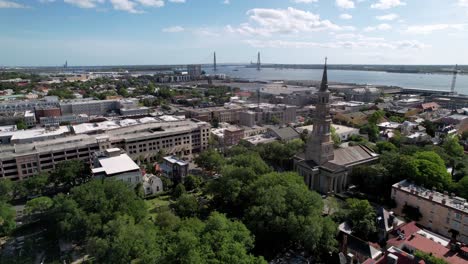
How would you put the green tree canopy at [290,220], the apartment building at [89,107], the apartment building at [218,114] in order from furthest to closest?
1. the apartment building at [89,107]
2. the apartment building at [218,114]
3. the green tree canopy at [290,220]

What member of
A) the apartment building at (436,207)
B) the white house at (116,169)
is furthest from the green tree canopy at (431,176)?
the white house at (116,169)

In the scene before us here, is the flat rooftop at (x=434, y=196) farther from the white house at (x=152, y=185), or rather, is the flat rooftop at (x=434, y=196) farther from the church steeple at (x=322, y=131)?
the white house at (x=152, y=185)

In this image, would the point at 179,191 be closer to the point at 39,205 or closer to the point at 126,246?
the point at 39,205

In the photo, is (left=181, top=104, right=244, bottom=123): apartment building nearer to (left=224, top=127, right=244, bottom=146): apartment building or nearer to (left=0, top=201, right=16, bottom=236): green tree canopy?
(left=224, top=127, right=244, bottom=146): apartment building

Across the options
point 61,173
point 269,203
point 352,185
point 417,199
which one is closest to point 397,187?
point 417,199

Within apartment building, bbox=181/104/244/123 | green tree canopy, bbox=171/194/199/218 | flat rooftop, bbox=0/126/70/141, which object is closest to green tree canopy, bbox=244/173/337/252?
green tree canopy, bbox=171/194/199/218

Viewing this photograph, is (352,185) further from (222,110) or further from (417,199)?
(222,110)
